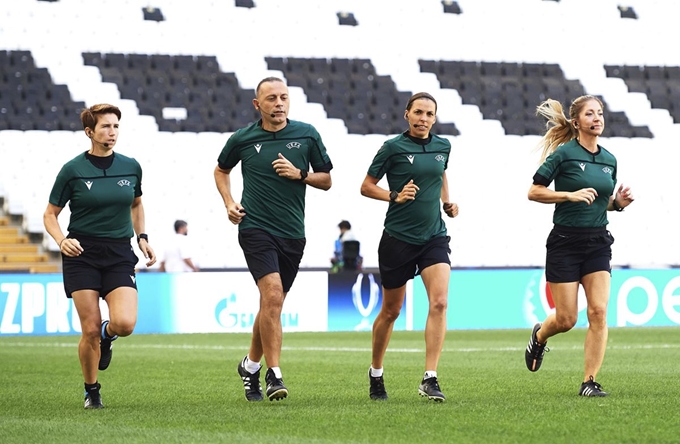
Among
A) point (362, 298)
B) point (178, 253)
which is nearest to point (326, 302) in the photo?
point (362, 298)

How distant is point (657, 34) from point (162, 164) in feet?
46.4

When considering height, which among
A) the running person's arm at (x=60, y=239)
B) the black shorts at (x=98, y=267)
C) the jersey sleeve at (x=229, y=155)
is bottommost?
the black shorts at (x=98, y=267)

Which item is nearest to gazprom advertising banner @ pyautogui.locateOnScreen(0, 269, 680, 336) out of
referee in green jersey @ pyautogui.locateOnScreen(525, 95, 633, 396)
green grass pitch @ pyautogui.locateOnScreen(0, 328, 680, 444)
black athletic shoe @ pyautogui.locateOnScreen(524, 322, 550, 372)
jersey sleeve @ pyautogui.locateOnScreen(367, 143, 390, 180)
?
green grass pitch @ pyautogui.locateOnScreen(0, 328, 680, 444)

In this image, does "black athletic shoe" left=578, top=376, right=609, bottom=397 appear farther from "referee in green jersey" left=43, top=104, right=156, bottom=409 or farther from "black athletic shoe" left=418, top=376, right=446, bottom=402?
"referee in green jersey" left=43, top=104, right=156, bottom=409

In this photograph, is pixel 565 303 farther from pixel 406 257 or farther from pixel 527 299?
pixel 527 299

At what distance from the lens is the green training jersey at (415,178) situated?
9.24 meters

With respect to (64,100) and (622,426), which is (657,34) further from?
(622,426)

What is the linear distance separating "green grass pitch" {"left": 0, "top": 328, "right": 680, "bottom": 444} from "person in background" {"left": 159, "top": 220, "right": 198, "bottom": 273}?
488 cm

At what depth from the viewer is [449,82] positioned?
30.9 meters

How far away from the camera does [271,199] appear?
9.26m

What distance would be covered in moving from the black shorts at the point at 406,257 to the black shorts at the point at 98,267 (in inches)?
70.8

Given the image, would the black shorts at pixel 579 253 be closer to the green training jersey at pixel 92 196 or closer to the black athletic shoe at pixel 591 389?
the black athletic shoe at pixel 591 389

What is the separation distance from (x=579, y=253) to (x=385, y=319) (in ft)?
4.83

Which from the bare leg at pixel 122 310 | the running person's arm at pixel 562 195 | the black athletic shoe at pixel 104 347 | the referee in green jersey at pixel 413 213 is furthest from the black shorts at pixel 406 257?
the black athletic shoe at pixel 104 347
